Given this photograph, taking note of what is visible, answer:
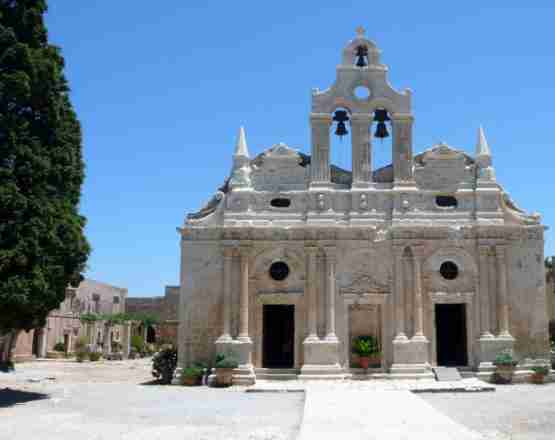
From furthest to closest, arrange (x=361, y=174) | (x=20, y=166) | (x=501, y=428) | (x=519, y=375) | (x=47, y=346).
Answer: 1. (x=47, y=346)
2. (x=361, y=174)
3. (x=519, y=375)
4. (x=20, y=166)
5. (x=501, y=428)

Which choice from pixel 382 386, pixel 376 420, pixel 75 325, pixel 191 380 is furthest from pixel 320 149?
pixel 75 325

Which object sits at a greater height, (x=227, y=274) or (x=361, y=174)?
(x=361, y=174)

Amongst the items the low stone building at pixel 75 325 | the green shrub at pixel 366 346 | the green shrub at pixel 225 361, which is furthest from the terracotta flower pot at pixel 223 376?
the low stone building at pixel 75 325

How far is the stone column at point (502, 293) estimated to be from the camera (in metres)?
23.2

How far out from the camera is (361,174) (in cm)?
2469

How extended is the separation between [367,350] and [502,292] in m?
5.30

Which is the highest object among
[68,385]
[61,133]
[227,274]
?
[61,133]

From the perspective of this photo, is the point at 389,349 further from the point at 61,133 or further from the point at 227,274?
the point at 61,133

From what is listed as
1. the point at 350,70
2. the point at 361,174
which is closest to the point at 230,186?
the point at 361,174

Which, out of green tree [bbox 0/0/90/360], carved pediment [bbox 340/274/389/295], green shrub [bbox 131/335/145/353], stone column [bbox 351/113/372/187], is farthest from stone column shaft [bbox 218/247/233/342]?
green shrub [bbox 131/335/145/353]

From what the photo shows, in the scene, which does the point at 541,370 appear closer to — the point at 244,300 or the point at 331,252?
the point at 331,252

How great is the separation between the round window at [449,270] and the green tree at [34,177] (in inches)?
508

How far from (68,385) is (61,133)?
9.69 metres

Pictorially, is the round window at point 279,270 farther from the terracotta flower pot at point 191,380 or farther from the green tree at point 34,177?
the green tree at point 34,177
